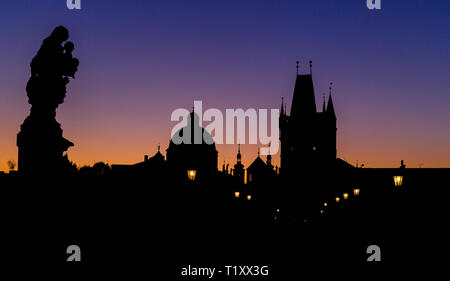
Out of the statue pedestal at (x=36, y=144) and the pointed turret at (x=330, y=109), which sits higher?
the pointed turret at (x=330, y=109)

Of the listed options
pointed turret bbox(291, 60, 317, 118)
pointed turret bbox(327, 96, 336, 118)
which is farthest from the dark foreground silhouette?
pointed turret bbox(291, 60, 317, 118)

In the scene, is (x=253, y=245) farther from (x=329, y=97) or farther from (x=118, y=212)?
(x=329, y=97)

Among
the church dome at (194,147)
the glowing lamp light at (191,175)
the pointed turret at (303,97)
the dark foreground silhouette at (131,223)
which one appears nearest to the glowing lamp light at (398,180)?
the dark foreground silhouette at (131,223)

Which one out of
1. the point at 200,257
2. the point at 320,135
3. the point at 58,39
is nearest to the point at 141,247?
the point at 200,257

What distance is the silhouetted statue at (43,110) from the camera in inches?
450

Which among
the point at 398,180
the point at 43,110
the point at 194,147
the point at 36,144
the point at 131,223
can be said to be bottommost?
the point at 131,223

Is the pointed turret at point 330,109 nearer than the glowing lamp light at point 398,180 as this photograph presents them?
No

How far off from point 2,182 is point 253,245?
20.6m

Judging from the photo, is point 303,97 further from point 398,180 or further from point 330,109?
point 398,180

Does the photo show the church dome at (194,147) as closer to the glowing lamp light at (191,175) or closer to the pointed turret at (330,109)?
the pointed turret at (330,109)

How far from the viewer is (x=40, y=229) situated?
34.6 ft

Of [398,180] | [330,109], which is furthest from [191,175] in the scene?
[330,109]

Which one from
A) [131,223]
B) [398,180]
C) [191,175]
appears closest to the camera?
[131,223]

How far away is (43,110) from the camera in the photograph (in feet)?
37.8
